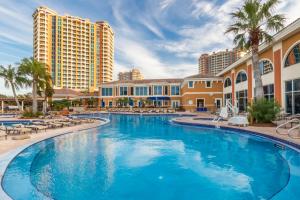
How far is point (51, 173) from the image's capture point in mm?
5664

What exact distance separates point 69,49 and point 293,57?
86.6 metres

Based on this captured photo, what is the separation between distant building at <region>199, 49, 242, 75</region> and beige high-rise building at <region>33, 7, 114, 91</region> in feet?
209

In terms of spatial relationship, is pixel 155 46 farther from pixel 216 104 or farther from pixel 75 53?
pixel 75 53

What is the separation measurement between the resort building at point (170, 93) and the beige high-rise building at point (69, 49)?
133ft

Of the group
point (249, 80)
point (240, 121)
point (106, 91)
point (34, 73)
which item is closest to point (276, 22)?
point (240, 121)

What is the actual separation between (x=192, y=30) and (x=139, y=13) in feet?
24.0

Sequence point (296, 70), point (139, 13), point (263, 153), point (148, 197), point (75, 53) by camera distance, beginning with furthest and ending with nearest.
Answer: point (75, 53) < point (139, 13) < point (296, 70) < point (263, 153) < point (148, 197)

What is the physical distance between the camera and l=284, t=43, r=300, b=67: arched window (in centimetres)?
1366

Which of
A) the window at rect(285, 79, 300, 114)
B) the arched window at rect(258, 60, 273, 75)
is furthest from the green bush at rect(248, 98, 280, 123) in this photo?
the arched window at rect(258, 60, 273, 75)

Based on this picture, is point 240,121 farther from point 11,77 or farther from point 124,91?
point 124,91

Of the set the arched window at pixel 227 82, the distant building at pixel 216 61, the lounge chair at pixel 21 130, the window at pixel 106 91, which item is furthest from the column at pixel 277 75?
the distant building at pixel 216 61

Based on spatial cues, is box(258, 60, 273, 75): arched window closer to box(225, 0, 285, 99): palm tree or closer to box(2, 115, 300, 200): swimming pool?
box(225, 0, 285, 99): palm tree

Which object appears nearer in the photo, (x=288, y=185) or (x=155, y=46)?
(x=288, y=185)

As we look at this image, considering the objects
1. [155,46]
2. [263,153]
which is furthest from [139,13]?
[263,153]
